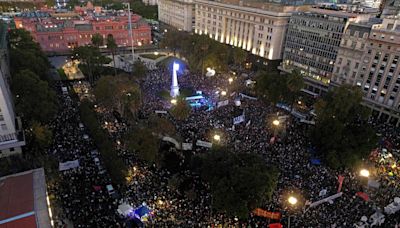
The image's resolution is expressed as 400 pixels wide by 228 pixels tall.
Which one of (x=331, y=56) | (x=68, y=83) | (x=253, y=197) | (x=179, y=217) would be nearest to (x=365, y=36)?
(x=331, y=56)

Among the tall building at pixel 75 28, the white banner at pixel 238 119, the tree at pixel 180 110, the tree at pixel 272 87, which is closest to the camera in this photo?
the tree at pixel 180 110

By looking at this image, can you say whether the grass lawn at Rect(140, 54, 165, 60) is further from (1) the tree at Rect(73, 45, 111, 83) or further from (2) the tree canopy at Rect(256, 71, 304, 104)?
(2) the tree canopy at Rect(256, 71, 304, 104)

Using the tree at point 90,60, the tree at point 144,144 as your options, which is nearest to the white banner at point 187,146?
the tree at point 144,144

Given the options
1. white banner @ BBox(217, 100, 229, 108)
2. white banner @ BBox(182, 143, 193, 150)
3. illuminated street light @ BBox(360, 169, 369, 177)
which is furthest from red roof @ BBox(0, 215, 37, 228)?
white banner @ BBox(217, 100, 229, 108)

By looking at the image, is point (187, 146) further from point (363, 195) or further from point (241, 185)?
point (363, 195)

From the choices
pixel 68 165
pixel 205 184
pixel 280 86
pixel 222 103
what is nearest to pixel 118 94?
pixel 68 165

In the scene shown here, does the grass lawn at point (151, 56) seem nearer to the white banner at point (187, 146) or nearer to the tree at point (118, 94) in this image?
the tree at point (118, 94)

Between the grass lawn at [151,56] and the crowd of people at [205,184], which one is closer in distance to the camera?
the crowd of people at [205,184]

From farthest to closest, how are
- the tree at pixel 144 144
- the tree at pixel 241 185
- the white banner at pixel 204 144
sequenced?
the white banner at pixel 204 144, the tree at pixel 144 144, the tree at pixel 241 185
